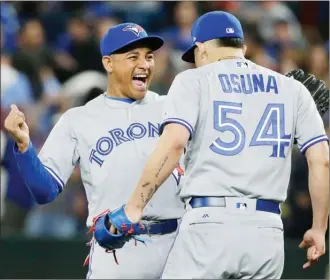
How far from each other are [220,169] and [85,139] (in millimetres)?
1194

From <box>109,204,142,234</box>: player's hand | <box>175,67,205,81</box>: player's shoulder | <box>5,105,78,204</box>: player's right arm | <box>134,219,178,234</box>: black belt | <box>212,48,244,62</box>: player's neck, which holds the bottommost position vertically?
<box>134,219,178,234</box>: black belt

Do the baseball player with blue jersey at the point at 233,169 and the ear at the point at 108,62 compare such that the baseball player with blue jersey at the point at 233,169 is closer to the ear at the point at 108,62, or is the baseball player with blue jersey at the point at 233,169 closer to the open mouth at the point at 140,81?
the open mouth at the point at 140,81

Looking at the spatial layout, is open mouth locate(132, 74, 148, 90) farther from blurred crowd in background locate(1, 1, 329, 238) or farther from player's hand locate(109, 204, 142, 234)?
blurred crowd in background locate(1, 1, 329, 238)

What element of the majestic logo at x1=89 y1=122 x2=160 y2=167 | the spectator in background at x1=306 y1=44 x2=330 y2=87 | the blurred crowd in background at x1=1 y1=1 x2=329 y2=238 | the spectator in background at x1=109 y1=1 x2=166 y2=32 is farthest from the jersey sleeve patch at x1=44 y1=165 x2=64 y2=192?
the spectator in background at x1=109 y1=1 x2=166 y2=32

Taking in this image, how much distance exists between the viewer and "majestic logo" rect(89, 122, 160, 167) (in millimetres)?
5551

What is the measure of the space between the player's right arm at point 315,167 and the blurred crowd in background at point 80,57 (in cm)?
301

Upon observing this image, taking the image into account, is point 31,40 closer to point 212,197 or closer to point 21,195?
point 21,195

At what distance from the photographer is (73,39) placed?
1168cm

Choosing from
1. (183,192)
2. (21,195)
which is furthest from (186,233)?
(21,195)

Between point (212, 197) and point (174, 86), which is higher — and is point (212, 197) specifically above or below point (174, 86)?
below

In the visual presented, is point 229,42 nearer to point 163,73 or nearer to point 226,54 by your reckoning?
point 226,54

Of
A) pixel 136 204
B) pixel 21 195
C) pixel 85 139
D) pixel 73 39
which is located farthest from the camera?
pixel 73 39

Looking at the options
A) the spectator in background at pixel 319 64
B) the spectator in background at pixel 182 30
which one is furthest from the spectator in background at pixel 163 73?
the spectator in background at pixel 319 64

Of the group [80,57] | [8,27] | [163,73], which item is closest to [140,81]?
[163,73]
